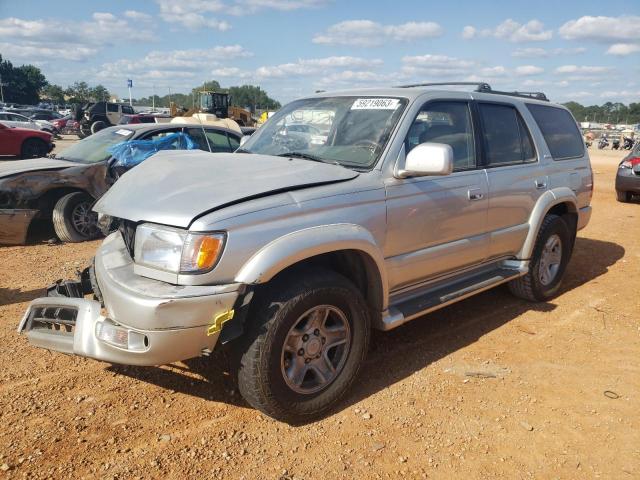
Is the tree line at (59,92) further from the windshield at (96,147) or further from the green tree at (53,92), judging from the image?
the windshield at (96,147)

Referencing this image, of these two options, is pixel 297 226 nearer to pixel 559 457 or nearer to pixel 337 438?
pixel 337 438

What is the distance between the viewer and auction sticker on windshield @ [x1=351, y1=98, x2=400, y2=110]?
3.58 m

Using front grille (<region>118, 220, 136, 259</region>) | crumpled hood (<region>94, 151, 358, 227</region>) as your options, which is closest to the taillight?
crumpled hood (<region>94, 151, 358, 227</region>)

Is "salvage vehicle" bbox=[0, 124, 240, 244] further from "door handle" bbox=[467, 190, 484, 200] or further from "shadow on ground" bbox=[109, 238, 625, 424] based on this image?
"door handle" bbox=[467, 190, 484, 200]

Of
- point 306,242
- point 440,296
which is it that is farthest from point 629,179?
point 306,242

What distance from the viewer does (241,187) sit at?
2783 mm

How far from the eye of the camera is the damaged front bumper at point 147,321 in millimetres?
2436

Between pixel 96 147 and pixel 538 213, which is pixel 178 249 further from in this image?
pixel 96 147

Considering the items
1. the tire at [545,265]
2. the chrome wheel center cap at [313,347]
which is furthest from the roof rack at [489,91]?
the chrome wheel center cap at [313,347]

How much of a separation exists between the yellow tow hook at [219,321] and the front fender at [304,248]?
0.56 feet

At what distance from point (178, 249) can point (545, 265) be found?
3819mm

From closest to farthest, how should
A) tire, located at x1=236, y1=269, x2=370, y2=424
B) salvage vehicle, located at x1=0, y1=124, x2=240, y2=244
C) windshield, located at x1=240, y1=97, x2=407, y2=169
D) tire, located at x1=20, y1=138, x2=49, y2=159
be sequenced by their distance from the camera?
tire, located at x1=236, y1=269, x2=370, y2=424 → windshield, located at x1=240, y1=97, x2=407, y2=169 → salvage vehicle, located at x1=0, y1=124, x2=240, y2=244 → tire, located at x1=20, y1=138, x2=49, y2=159

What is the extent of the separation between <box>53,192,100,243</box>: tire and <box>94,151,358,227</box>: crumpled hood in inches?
151

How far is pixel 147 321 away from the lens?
95.5 inches
